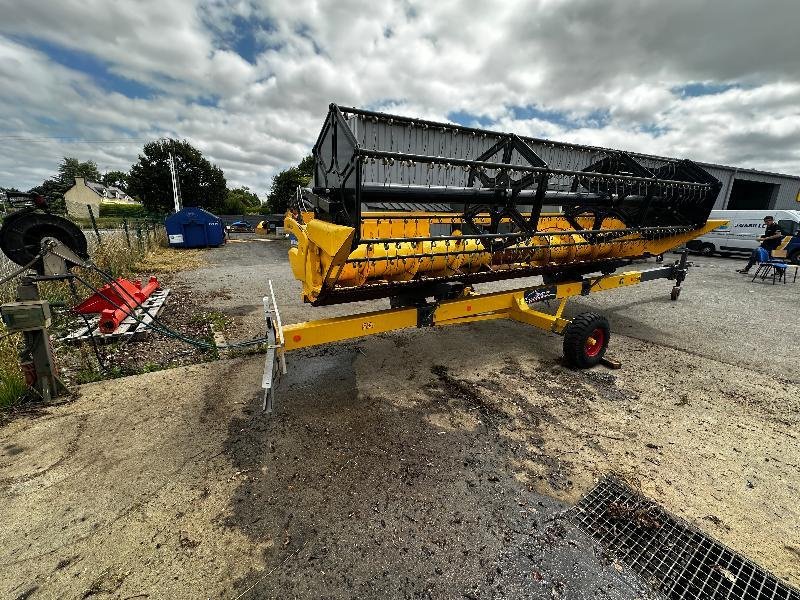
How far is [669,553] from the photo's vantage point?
2090 mm

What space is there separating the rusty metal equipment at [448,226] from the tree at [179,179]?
41124mm

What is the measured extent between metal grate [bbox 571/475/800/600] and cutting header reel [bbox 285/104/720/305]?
234 cm

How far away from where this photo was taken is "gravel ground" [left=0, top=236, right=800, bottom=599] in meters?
1.97

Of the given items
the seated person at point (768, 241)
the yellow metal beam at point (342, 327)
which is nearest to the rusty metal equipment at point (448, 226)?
the yellow metal beam at point (342, 327)

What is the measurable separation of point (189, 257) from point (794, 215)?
23.6 meters

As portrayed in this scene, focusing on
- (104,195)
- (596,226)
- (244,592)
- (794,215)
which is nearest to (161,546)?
(244,592)

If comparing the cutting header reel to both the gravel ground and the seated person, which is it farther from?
the seated person

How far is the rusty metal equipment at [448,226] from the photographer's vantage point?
3.09 m

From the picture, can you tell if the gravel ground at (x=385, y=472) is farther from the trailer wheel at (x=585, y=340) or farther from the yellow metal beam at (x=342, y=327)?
the yellow metal beam at (x=342, y=327)

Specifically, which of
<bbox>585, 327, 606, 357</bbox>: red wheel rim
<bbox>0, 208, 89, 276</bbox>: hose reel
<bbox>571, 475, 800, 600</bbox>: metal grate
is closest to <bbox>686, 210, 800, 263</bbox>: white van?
<bbox>585, 327, 606, 357</bbox>: red wheel rim

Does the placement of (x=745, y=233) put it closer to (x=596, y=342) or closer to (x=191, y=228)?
(x=596, y=342)

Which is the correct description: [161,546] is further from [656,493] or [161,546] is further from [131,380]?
[656,493]

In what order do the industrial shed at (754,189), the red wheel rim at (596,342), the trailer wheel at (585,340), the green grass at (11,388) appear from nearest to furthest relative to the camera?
the green grass at (11,388), the trailer wheel at (585,340), the red wheel rim at (596,342), the industrial shed at (754,189)

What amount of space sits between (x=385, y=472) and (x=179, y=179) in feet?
150
